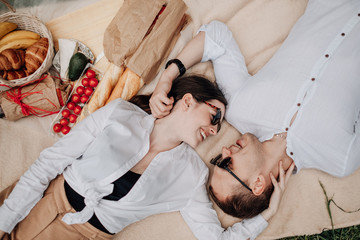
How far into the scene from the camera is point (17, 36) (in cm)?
227

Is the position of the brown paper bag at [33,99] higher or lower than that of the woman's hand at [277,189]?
higher

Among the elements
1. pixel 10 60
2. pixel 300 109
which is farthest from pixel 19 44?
pixel 300 109

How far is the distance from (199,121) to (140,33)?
35.3 inches

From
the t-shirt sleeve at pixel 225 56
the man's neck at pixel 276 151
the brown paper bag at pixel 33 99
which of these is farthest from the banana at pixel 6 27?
the man's neck at pixel 276 151

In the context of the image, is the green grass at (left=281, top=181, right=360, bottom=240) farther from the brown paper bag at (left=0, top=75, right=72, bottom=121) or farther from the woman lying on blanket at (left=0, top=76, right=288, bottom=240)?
the brown paper bag at (left=0, top=75, right=72, bottom=121)

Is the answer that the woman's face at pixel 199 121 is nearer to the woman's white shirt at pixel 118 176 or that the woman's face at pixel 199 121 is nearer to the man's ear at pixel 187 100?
the man's ear at pixel 187 100

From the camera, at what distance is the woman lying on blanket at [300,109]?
1826 millimetres

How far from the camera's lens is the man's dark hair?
1797 millimetres

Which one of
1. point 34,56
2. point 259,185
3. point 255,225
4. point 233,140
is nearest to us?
point 259,185

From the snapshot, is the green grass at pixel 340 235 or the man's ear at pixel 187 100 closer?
the man's ear at pixel 187 100

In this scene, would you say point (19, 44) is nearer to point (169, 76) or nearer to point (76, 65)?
point (76, 65)

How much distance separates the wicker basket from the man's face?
5.48ft

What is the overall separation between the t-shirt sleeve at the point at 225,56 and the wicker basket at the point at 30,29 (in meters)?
1.34

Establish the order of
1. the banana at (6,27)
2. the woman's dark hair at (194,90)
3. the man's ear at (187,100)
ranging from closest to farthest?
the man's ear at (187,100) → the woman's dark hair at (194,90) → the banana at (6,27)
